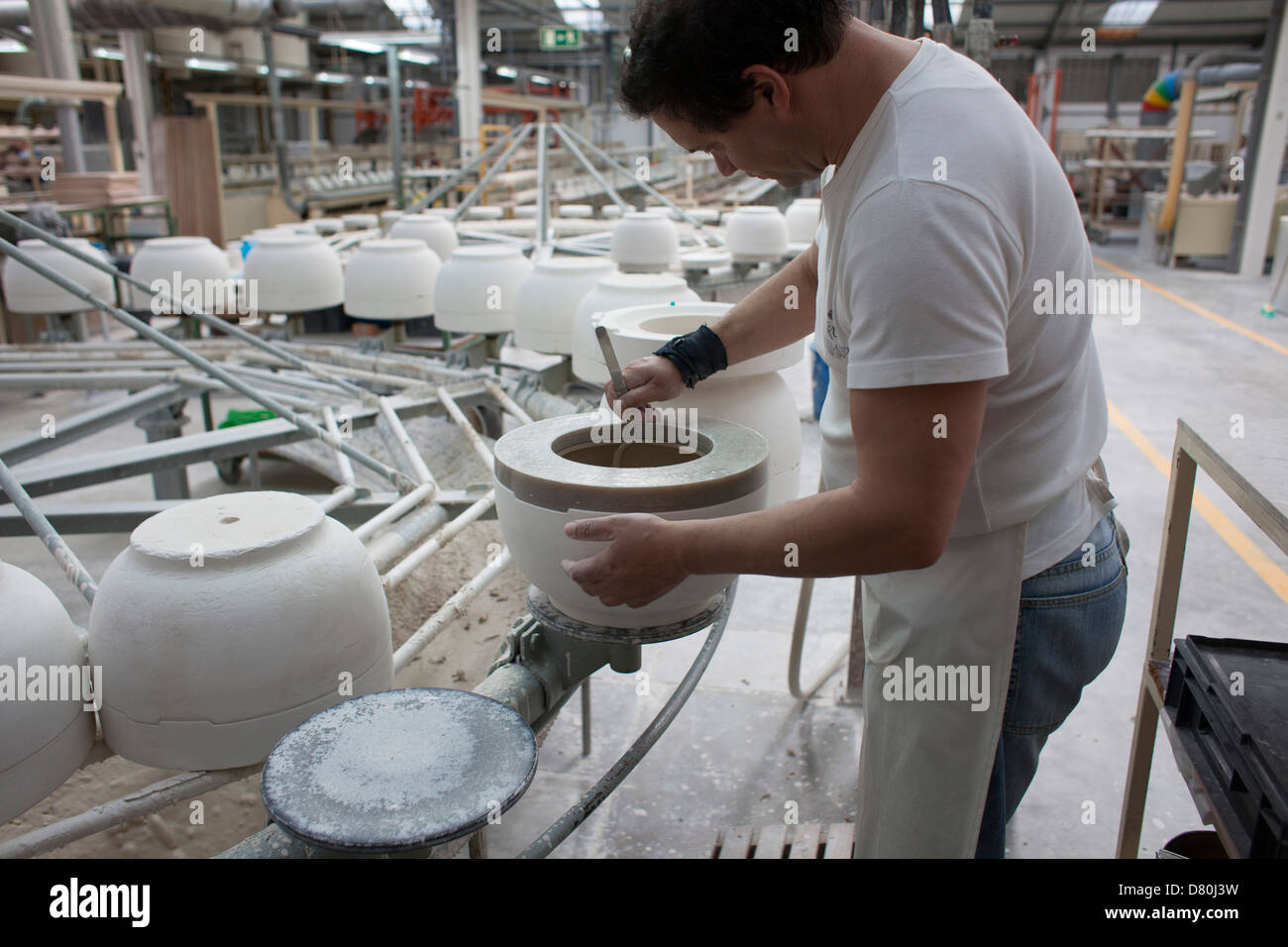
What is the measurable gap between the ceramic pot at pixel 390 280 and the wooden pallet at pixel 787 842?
131 inches

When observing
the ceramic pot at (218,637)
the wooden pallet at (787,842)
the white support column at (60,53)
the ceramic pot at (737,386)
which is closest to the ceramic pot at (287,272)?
the ceramic pot at (737,386)

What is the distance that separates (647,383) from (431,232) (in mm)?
4416

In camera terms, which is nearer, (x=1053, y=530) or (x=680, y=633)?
(x=1053, y=530)

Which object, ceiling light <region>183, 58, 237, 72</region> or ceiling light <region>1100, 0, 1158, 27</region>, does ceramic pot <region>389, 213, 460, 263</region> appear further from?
ceiling light <region>1100, 0, 1158, 27</region>

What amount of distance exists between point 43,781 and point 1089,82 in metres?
25.5

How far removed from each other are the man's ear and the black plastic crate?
43.1 inches

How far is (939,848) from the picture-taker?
141 centimetres

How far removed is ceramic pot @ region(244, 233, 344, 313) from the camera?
15.9 ft

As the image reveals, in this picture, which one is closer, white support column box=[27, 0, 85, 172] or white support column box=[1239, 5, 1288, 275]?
white support column box=[27, 0, 85, 172]

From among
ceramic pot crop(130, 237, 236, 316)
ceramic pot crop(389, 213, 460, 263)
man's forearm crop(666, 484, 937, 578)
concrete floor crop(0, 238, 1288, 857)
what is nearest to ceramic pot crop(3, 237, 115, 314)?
ceramic pot crop(130, 237, 236, 316)

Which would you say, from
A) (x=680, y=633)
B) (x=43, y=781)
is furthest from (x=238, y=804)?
(x=680, y=633)

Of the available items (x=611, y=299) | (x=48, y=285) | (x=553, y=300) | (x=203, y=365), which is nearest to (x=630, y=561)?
(x=203, y=365)

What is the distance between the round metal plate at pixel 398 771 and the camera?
3.66 ft
